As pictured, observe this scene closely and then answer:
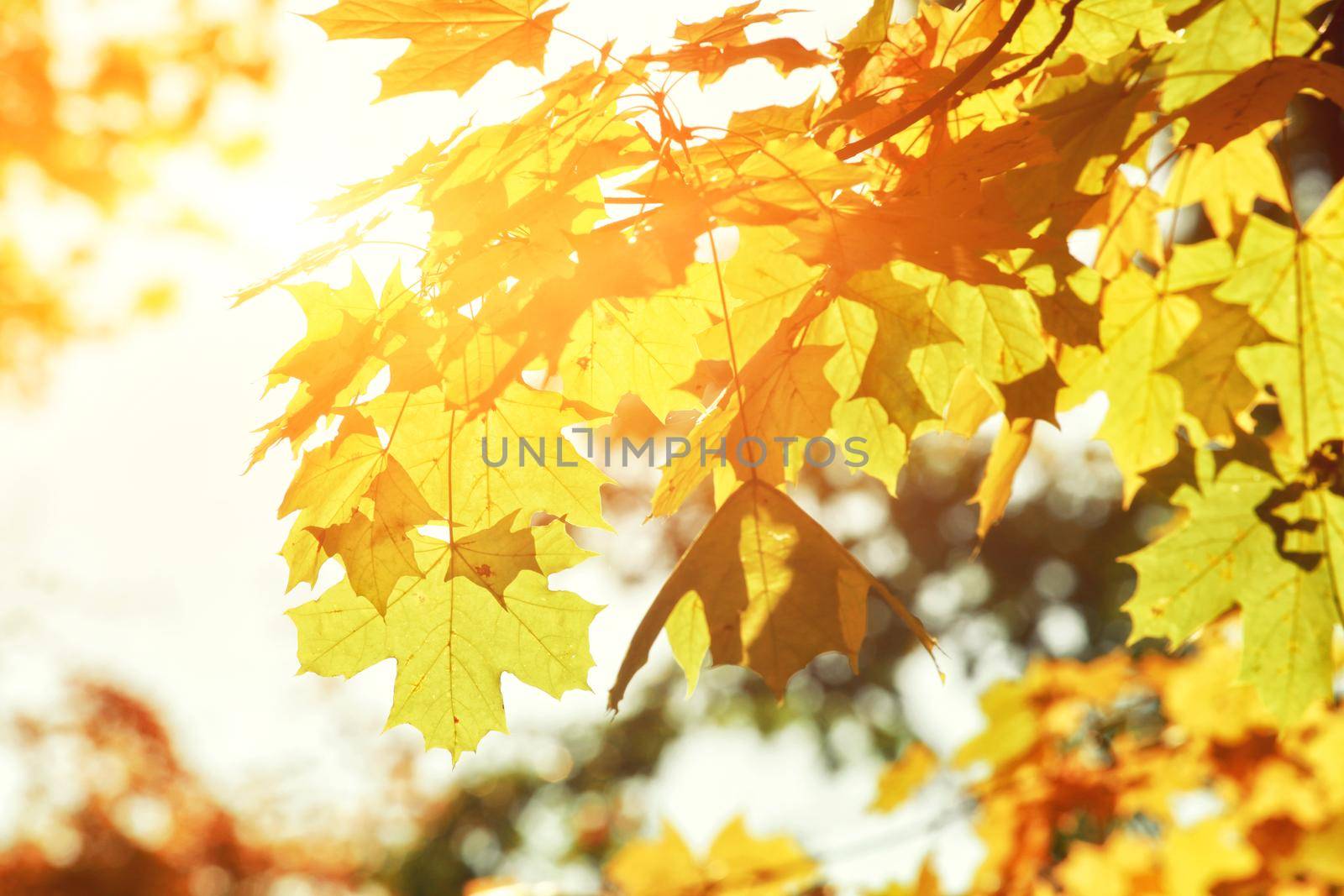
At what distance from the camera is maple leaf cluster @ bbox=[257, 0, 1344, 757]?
116 cm

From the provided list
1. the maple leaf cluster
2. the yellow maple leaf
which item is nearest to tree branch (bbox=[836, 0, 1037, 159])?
the maple leaf cluster

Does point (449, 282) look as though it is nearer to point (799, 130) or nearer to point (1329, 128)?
point (799, 130)

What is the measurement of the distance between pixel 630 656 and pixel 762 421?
0.40m

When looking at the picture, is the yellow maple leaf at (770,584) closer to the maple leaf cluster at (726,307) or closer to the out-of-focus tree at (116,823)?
the maple leaf cluster at (726,307)

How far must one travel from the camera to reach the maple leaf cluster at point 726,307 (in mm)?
1163

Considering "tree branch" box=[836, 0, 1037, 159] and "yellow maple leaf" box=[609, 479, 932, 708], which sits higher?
"tree branch" box=[836, 0, 1037, 159]

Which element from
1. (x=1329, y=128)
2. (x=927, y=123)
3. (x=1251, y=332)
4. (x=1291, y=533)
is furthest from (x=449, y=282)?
(x=1329, y=128)

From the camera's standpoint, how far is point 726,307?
1.35 metres

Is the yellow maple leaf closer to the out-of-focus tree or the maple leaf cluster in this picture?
the maple leaf cluster

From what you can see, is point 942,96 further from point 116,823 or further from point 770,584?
point 116,823

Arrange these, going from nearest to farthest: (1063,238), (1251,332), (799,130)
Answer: (799,130) → (1063,238) → (1251,332)

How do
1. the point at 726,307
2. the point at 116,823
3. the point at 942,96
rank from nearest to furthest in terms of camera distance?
the point at 942,96
the point at 726,307
the point at 116,823

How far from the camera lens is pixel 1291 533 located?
1.75 meters

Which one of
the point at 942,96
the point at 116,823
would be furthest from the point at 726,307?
the point at 116,823
